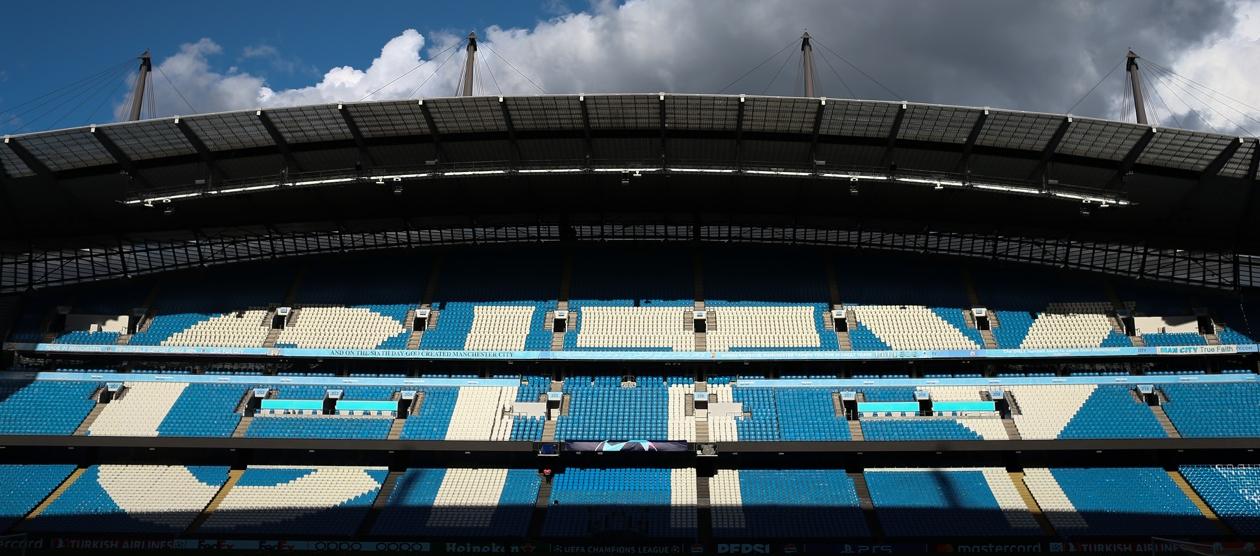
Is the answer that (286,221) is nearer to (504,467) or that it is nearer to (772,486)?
(504,467)

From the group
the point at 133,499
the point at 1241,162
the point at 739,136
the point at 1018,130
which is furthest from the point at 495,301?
the point at 1241,162

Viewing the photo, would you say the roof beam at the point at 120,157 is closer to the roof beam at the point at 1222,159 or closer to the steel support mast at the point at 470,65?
the steel support mast at the point at 470,65

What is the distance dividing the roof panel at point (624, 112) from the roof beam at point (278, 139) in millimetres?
14427

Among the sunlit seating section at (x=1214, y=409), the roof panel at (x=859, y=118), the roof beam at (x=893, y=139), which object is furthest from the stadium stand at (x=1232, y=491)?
the roof panel at (x=859, y=118)

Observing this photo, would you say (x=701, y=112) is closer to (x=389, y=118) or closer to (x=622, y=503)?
(x=389, y=118)

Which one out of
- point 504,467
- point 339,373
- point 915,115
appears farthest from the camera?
point 339,373

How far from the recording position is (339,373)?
4388 centimetres

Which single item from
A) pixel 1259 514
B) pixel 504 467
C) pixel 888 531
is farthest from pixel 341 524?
pixel 1259 514

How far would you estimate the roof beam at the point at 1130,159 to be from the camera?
36444mm

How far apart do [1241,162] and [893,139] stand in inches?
586

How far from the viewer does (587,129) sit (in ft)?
129

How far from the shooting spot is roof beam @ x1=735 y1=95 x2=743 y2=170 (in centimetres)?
3800

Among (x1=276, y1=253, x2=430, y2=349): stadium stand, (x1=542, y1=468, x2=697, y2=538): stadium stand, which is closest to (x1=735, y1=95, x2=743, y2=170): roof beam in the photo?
(x1=542, y1=468, x2=697, y2=538): stadium stand

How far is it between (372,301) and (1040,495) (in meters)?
35.0
